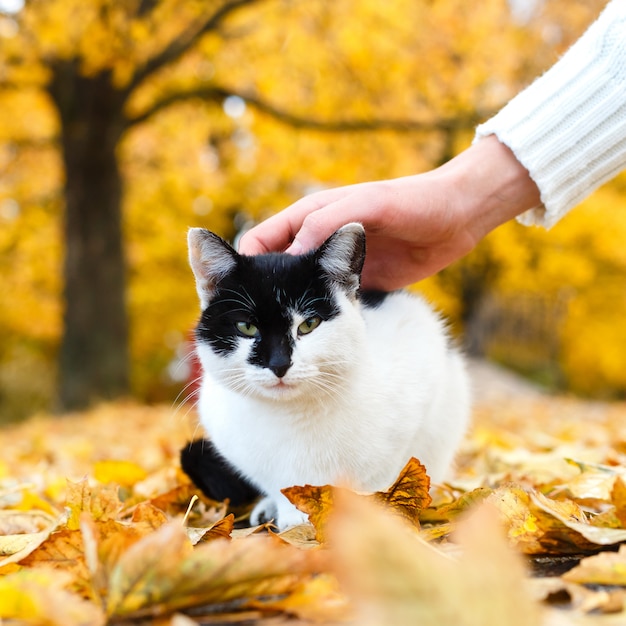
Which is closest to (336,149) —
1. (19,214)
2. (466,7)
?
(466,7)

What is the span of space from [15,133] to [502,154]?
26.7 feet

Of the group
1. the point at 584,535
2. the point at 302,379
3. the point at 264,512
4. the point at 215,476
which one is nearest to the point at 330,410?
the point at 302,379

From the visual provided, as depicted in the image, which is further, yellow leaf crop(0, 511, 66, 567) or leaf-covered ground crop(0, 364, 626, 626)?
yellow leaf crop(0, 511, 66, 567)

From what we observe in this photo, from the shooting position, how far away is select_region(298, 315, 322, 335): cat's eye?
5.71 ft

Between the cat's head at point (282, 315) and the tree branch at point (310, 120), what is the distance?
6109 mm

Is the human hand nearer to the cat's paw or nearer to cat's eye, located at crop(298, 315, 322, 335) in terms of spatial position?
cat's eye, located at crop(298, 315, 322, 335)

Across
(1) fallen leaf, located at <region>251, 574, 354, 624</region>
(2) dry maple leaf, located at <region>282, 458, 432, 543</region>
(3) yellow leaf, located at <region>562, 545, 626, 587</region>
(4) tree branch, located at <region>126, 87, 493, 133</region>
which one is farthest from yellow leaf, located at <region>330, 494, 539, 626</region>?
(4) tree branch, located at <region>126, 87, 493, 133</region>

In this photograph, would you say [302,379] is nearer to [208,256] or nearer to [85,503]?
[208,256]

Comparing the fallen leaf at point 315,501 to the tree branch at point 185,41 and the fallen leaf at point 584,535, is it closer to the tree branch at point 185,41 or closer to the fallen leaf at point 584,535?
the fallen leaf at point 584,535

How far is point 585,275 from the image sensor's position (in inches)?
564

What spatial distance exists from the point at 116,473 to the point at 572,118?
1777mm

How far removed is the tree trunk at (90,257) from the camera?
25.5 feet

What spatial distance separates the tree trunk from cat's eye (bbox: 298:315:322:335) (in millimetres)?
6579

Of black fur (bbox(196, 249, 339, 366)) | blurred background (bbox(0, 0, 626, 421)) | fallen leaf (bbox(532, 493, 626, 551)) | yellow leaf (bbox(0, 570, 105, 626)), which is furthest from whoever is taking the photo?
blurred background (bbox(0, 0, 626, 421))
